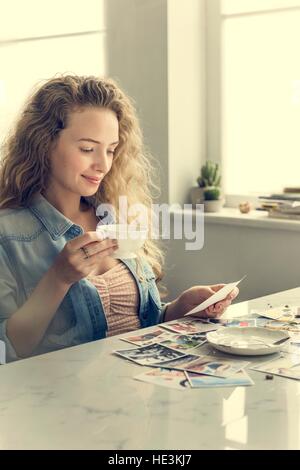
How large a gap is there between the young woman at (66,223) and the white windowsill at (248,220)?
1.08 meters

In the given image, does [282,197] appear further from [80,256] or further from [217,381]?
[217,381]

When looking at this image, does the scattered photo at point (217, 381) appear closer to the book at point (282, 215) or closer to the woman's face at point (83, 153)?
the woman's face at point (83, 153)

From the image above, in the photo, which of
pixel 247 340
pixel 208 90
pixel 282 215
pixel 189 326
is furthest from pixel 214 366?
pixel 208 90

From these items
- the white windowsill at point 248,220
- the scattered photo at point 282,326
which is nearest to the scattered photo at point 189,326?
the scattered photo at point 282,326

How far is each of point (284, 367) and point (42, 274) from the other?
73 cm

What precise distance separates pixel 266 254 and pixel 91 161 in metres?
1.44

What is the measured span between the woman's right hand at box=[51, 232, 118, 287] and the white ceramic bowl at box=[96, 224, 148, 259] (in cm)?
2

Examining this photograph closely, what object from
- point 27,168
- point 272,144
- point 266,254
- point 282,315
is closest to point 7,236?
point 27,168

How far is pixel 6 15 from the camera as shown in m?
3.88

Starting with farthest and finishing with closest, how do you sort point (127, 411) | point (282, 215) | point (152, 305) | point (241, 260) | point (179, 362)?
1. point (241, 260)
2. point (282, 215)
3. point (152, 305)
4. point (179, 362)
5. point (127, 411)

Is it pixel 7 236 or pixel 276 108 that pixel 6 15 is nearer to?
pixel 276 108

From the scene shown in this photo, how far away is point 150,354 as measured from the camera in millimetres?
1554

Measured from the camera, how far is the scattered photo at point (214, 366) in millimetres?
1429

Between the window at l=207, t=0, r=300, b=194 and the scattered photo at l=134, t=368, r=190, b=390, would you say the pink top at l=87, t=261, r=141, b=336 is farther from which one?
the window at l=207, t=0, r=300, b=194
